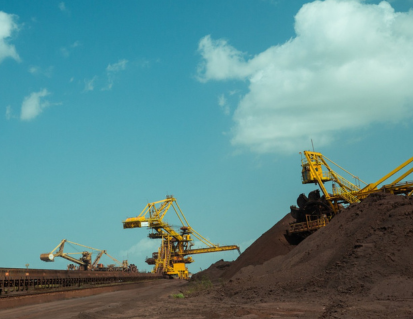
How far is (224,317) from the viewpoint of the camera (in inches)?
489

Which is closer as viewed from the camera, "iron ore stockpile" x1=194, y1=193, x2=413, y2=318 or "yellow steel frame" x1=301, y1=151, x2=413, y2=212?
"iron ore stockpile" x1=194, y1=193, x2=413, y2=318

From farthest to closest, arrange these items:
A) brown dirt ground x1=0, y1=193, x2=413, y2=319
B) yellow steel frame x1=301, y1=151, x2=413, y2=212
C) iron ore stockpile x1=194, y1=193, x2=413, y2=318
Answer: yellow steel frame x1=301, y1=151, x2=413, y2=212
iron ore stockpile x1=194, y1=193, x2=413, y2=318
brown dirt ground x1=0, y1=193, x2=413, y2=319

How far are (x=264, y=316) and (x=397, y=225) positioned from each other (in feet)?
31.6

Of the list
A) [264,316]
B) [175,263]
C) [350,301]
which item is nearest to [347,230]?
[350,301]

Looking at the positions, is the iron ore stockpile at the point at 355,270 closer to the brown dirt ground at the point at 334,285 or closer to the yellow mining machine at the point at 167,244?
the brown dirt ground at the point at 334,285

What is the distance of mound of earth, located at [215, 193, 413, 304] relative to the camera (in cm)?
1537

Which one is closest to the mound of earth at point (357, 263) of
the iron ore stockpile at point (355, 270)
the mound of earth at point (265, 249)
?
the iron ore stockpile at point (355, 270)

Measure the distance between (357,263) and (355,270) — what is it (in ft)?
1.82

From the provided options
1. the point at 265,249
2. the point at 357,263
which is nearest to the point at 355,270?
the point at 357,263

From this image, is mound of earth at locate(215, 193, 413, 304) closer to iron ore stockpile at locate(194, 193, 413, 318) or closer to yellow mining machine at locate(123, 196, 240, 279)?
iron ore stockpile at locate(194, 193, 413, 318)

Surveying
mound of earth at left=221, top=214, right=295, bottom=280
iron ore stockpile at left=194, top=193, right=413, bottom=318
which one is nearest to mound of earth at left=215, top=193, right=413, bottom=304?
iron ore stockpile at left=194, top=193, right=413, bottom=318

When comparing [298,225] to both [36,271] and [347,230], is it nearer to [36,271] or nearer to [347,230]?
[347,230]

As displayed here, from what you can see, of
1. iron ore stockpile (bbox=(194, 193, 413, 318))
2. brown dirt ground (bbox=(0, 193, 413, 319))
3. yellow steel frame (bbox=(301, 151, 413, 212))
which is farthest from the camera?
yellow steel frame (bbox=(301, 151, 413, 212))

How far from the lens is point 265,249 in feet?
122
